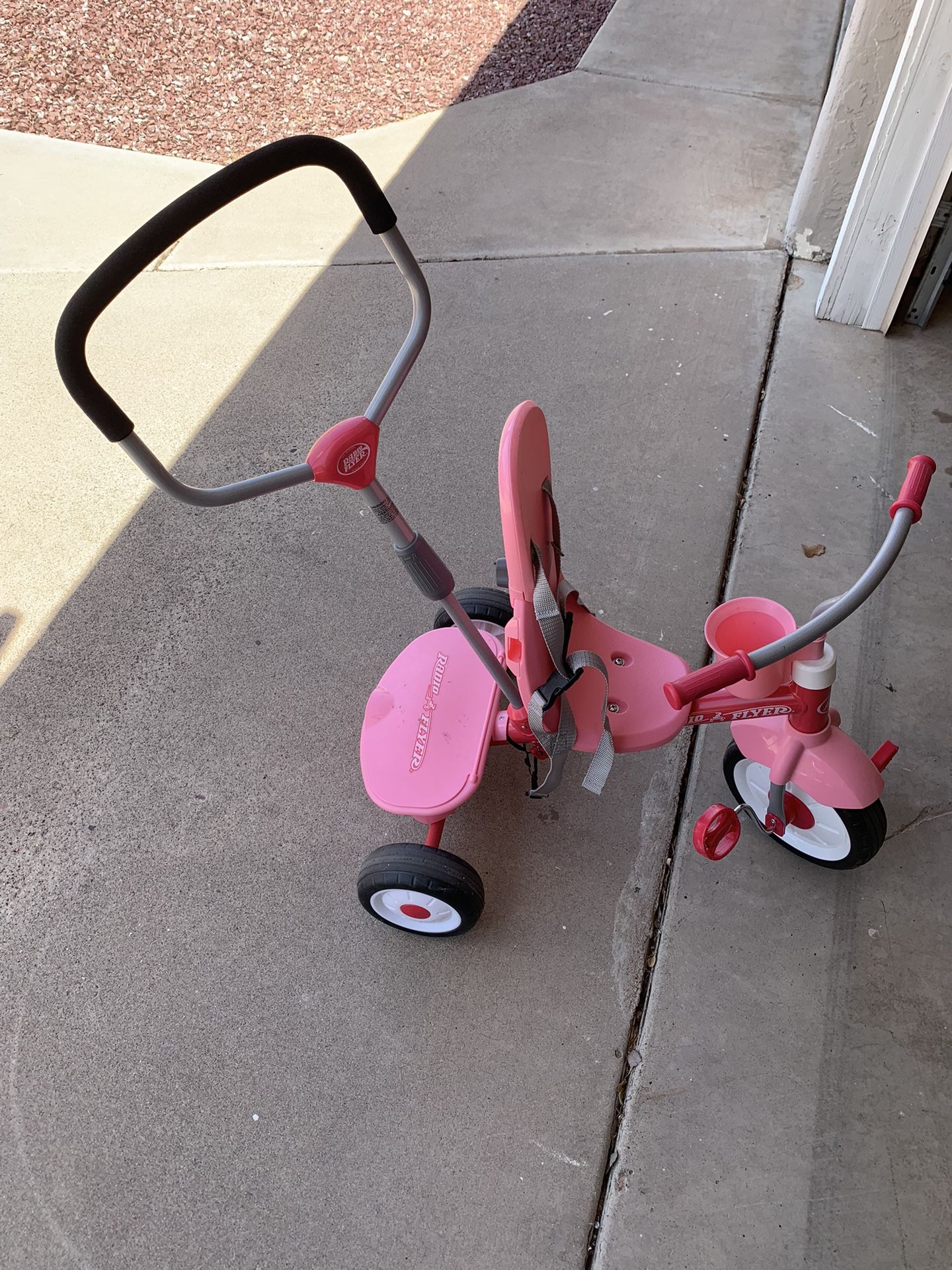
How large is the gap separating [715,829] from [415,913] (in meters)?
0.65

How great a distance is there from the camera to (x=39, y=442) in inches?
123

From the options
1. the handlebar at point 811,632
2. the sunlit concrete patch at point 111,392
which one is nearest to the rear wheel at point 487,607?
the handlebar at point 811,632

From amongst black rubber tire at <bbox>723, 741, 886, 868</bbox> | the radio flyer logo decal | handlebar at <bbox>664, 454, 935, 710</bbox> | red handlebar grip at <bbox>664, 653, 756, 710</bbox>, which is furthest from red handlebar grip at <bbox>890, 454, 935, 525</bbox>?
the radio flyer logo decal

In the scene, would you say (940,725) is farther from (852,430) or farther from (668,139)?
(668,139)

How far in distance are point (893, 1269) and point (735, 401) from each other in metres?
2.39

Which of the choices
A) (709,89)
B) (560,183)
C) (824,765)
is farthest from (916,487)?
(709,89)

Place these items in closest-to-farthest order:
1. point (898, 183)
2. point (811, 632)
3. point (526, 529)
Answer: point (811, 632) → point (526, 529) → point (898, 183)

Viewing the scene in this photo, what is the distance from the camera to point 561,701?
1.74 m

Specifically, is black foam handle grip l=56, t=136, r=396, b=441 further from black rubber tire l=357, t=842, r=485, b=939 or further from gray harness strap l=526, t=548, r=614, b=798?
black rubber tire l=357, t=842, r=485, b=939

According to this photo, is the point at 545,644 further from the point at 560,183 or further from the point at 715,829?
the point at 560,183

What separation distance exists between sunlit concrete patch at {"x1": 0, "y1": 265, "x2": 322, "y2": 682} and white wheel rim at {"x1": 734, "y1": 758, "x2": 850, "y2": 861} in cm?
184

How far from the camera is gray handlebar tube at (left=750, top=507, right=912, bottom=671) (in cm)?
129

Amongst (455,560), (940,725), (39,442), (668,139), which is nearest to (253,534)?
(455,560)

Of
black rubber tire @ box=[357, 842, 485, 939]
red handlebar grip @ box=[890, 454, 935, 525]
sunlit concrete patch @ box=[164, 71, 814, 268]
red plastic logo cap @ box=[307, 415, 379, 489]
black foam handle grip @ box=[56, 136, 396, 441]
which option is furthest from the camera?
sunlit concrete patch @ box=[164, 71, 814, 268]
